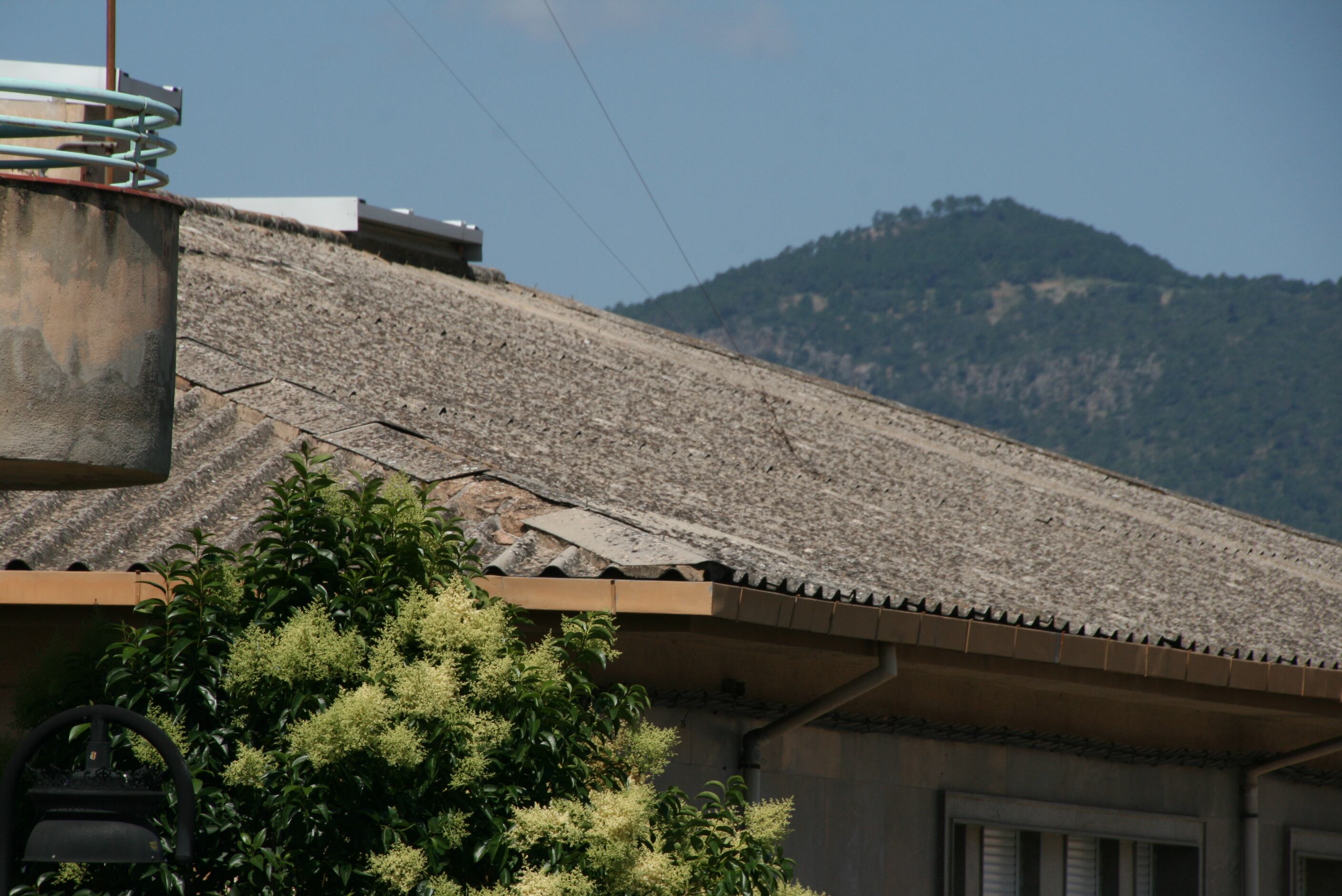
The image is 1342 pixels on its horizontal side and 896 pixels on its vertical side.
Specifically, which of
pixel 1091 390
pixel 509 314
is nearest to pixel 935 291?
pixel 1091 390

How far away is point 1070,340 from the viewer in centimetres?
12194

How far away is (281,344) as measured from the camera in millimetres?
8727

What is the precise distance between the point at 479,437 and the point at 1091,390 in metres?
107

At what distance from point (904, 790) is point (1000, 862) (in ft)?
3.82

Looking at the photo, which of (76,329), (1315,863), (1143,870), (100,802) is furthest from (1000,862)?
(76,329)

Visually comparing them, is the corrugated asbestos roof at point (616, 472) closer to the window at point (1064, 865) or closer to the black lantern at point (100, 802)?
the black lantern at point (100, 802)

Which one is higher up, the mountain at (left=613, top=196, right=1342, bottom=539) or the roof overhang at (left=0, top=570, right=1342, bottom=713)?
the mountain at (left=613, top=196, right=1342, bottom=539)

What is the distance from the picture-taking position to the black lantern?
457 centimetres

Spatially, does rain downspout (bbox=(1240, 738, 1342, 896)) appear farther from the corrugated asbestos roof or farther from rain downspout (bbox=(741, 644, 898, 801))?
rain downspout (bbox=(741, 644, 898, 801))

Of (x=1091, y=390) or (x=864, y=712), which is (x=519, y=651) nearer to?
(x=864, y=712)

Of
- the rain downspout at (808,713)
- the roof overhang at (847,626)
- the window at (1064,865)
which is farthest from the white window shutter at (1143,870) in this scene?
the rain downspout at (808,713)

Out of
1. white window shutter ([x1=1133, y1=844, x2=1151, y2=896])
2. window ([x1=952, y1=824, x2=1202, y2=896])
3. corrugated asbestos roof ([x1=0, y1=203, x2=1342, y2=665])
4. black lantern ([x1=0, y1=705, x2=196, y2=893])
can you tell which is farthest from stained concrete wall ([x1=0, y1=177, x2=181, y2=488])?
white window shutter ([x1=1133, y1=844, x2=1151, y2=896])

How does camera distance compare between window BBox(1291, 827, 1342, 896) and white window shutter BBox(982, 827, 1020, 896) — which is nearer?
white window shutter BBox(982, 827, 1020, 896)

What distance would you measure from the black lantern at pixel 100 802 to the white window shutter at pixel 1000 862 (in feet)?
17.8
